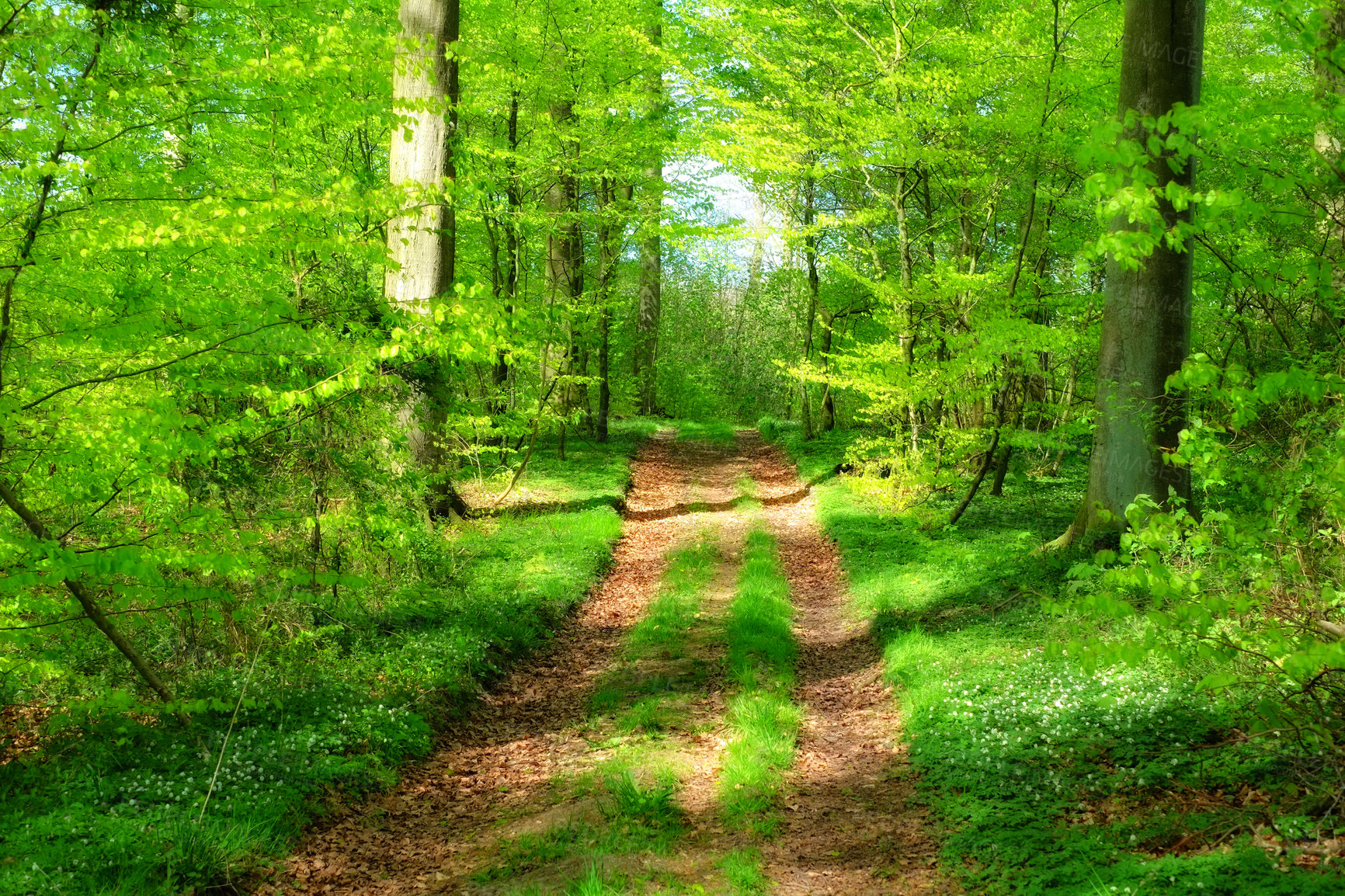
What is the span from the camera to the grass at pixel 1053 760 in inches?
140

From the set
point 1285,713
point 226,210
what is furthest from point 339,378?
A: point 1285,713

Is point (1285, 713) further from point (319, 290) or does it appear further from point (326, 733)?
point (319, 290)

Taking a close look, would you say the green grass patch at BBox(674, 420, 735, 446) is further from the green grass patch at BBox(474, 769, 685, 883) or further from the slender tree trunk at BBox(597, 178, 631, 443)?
the green grass patch at BBox(474, 769, 685, 883)

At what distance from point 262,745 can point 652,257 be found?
63.1ft

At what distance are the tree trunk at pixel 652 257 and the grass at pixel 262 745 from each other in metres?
8.78

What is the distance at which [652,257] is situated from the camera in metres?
22.8

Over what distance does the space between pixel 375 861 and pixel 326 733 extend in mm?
1051

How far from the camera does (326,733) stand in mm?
5211

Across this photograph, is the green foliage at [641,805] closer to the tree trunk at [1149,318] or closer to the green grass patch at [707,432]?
the tree trunk at [1149,318]

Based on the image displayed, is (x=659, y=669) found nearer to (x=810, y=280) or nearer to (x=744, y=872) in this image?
(x=744, y=872)

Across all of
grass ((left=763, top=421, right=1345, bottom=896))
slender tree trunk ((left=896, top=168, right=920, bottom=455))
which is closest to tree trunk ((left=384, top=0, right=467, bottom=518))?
grass ((left=763, top=421, right=1345, bottom=896))

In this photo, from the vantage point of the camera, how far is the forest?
3.82 meters

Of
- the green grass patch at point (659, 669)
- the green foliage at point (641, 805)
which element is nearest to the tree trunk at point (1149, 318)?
the green grass patch at point (659, 669)

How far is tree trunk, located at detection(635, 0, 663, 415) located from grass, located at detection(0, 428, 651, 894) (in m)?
8.78
